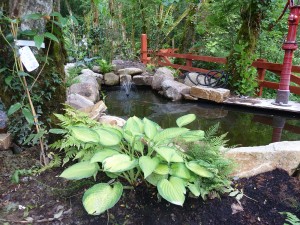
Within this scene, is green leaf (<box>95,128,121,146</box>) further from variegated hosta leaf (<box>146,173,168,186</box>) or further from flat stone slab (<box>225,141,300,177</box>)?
flat stone slab (<box>225,141,300,177</box>)

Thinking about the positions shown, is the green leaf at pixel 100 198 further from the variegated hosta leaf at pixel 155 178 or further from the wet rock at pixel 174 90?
the wet rock at pixel 174 90

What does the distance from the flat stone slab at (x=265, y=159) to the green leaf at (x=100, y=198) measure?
98 centimetres

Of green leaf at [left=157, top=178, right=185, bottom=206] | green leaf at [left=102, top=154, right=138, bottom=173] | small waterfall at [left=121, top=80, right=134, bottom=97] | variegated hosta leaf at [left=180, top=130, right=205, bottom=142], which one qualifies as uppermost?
variegated hosta leaf at [left=180, top=130, right=205, bottom=142]

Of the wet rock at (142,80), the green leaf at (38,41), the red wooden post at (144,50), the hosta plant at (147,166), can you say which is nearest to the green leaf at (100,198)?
the hosta plant at (147,166)

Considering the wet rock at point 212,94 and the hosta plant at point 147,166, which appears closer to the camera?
the hosta plant at point 147,166

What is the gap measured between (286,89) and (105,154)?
412cm

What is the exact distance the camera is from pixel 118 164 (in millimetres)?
1371

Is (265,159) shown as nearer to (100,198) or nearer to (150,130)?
(150,130)

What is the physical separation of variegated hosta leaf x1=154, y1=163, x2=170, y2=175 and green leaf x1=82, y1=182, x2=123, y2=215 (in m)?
0.24

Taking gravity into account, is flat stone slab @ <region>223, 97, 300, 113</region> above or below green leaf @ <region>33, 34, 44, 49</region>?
below

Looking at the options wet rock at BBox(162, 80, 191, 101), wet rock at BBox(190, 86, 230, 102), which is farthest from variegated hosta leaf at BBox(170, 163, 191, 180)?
wet rock at BBox(162, 80, 191, 101)

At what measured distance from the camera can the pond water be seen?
10.9 ft

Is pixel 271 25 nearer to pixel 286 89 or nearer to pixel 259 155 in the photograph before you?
pixel 286 89

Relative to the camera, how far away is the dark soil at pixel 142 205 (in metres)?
1.49
